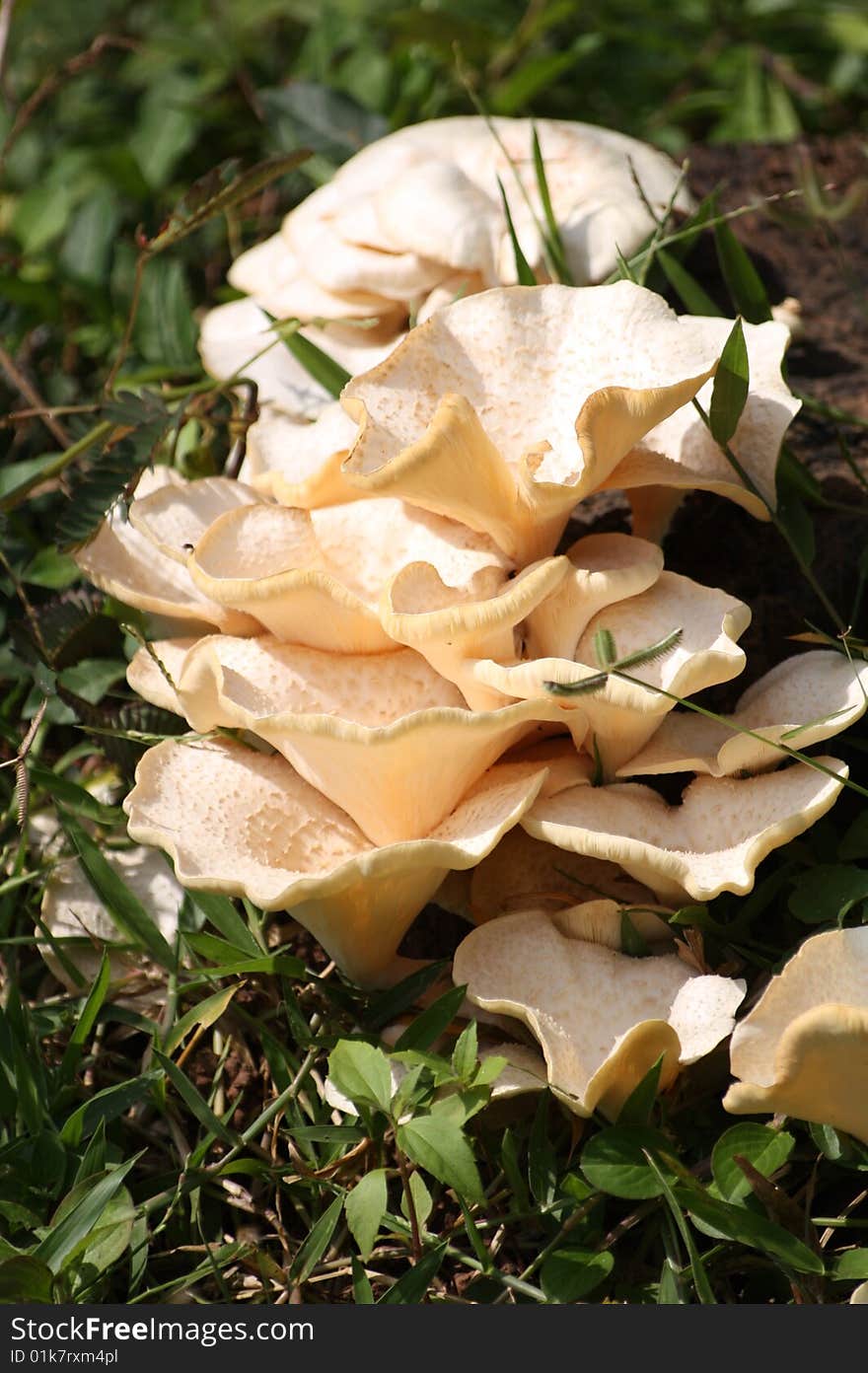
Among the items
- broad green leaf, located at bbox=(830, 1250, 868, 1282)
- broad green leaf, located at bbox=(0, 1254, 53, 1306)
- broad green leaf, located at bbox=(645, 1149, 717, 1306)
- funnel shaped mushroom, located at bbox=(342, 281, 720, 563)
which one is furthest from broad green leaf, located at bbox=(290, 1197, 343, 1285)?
funnel shaped mushroom, located at bbox=(342, 281, 720, 563)

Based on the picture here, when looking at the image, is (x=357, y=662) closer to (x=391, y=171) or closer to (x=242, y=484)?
(x=242, y=484)

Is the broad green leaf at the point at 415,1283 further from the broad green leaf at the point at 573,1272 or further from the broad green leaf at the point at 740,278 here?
the broad green leaf at the point at 740,278

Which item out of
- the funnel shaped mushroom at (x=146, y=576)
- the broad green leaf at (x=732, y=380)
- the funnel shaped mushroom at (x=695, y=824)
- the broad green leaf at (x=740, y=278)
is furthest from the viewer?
the broad green leaf at (x=740, y=278)

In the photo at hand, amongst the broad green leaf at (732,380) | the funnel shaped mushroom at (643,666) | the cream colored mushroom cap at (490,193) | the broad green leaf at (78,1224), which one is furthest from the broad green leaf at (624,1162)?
the cream colored mushroom cap at (490,193)

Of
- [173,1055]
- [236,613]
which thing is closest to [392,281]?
[236,613]

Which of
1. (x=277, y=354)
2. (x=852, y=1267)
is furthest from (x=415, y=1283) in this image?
(x=277, y=354)

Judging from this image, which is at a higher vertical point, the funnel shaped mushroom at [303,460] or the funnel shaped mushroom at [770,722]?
the funnel shaped mushroom at [303,460]
